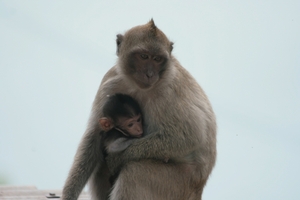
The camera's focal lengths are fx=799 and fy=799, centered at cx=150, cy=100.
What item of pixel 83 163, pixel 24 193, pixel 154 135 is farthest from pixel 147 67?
pixel 24 193

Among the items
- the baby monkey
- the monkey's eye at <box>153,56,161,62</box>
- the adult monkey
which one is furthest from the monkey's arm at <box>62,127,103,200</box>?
the monkey's eye at <box>153,56,161,62</box>

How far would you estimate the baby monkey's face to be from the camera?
8438 mm

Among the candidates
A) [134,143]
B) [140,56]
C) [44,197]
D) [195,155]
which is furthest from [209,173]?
[44,197]

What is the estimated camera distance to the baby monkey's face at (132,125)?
8438mm

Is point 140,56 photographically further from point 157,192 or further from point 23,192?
point 23,192

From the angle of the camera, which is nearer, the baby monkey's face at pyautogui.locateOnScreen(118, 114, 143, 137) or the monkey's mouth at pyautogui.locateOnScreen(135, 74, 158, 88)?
the monkey's mouth at pyautogui.locateOnScreen(135, 74, 158, 88)

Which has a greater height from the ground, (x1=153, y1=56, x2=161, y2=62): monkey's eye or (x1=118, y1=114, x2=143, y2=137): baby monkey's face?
(x1=153, y1=56, x2=161, y2=62): monkey's eye

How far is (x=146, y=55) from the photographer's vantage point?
831cm

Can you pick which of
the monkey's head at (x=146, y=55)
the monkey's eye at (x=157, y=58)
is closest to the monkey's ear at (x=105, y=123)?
the monkey's head at (x=146, y=55)

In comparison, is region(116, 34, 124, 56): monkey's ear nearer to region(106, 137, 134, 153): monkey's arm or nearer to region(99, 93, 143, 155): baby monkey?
region(99, 93, 143, 155): baby monkey

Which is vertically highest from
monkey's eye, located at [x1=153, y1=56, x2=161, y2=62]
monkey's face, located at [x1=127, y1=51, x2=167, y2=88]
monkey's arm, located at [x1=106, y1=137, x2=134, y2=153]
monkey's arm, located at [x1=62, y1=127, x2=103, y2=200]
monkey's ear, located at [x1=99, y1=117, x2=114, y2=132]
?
monkey's eye, located at [x1=153, y1=56, x2=161, y2=62]

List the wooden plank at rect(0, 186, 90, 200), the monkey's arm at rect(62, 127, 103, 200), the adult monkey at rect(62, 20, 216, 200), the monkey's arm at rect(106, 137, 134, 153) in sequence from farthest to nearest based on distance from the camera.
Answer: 1. the wooden plank at rect(0, 186, 90, 200)
2. the monkey's arm at rect(62, 127, 103, 200)
3. the monkey's arm at rect(106, 137, 134, 153)
4. the adult monkey at rect(62, 20, 216, 200)

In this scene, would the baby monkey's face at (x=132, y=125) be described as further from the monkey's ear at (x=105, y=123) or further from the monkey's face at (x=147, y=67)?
the monkey's face at (x=147, y=67)

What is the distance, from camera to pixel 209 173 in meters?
8.64
